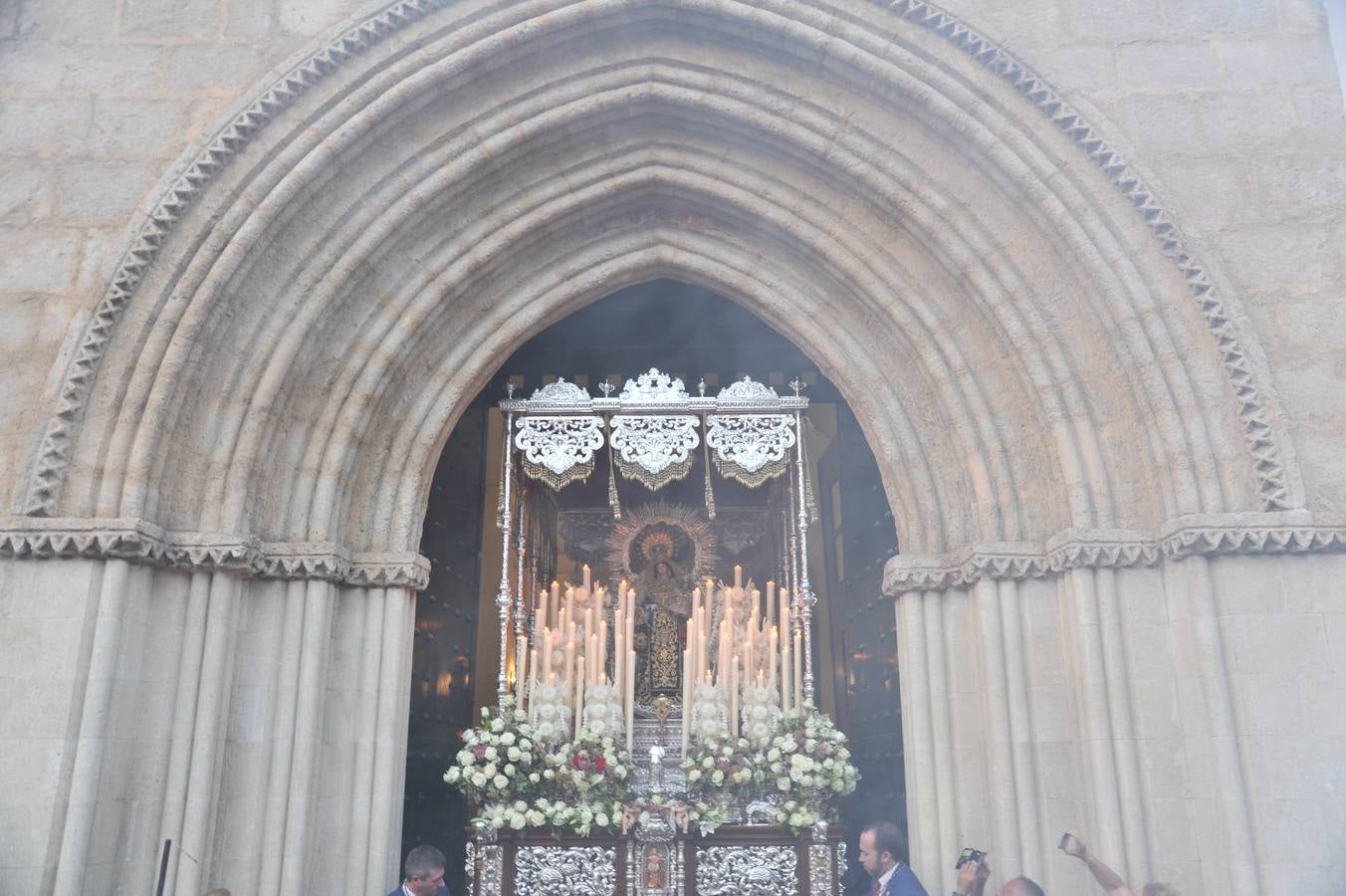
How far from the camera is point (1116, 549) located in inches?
232

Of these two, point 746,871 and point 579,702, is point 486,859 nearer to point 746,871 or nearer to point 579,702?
point 579,702

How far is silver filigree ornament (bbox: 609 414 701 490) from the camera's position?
749cm

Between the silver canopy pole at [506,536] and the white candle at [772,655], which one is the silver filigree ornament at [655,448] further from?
the white candle at [772,655]

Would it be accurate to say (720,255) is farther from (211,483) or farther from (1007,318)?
(211,483)

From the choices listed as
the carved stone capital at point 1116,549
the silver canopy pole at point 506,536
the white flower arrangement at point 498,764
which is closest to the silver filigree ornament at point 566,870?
the white flower arrangement at point 498,764

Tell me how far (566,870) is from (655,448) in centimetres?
269

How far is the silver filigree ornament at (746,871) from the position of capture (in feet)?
21.1

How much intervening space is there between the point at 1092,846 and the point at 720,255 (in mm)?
4046

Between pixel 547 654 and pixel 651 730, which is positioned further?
pixel 651 730

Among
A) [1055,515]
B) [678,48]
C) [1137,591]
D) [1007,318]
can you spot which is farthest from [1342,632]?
[678,48]

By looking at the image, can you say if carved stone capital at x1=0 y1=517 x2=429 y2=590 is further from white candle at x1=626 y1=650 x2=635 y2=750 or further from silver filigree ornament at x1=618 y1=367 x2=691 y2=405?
silver filigree ornament at x1=618 y1=367 x2=691 y2=405

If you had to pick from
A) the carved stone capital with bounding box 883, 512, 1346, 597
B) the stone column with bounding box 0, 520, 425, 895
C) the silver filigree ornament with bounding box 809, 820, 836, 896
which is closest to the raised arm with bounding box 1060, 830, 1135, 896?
the carved stone capital with bounding box 883, 512, 1346, 597

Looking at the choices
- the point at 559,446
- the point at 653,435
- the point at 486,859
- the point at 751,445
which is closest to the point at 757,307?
the point at 751,445

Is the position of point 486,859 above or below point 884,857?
below
